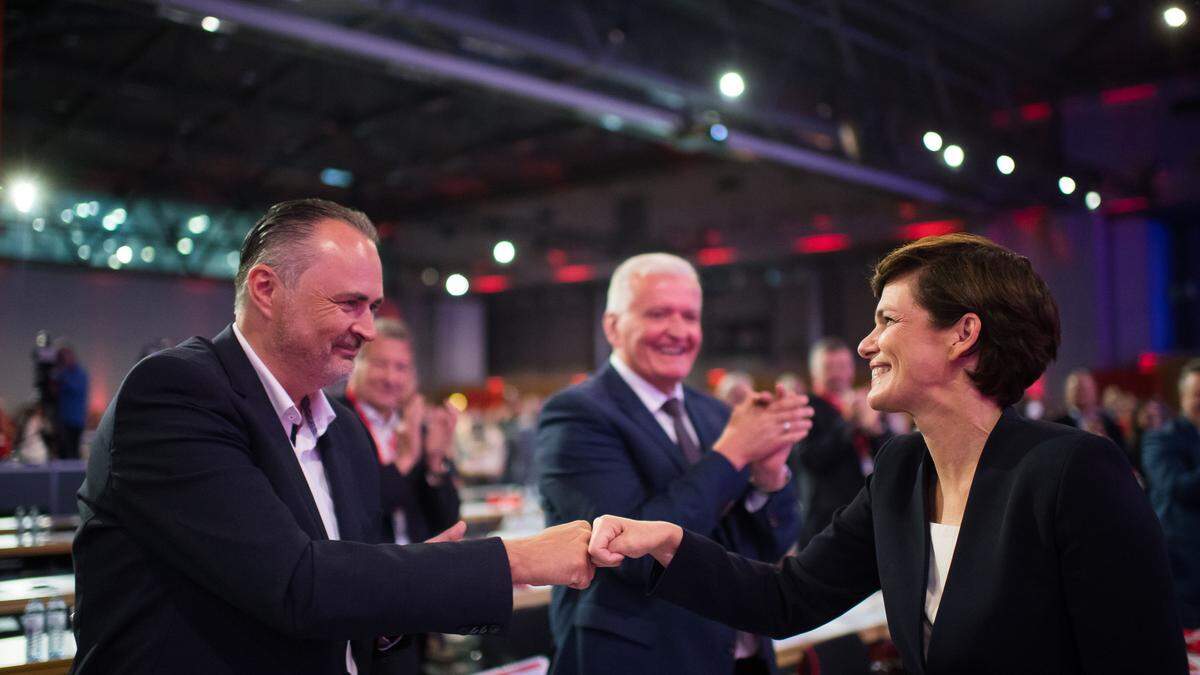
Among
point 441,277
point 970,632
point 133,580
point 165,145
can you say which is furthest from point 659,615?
point 441,277

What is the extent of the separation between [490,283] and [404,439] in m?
20.7

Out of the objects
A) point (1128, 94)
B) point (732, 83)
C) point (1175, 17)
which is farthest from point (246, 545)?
point (1128, 94)

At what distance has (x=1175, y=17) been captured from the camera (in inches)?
214

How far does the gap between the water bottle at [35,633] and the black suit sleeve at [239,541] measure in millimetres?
952

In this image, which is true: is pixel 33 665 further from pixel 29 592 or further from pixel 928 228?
pixel 928 228

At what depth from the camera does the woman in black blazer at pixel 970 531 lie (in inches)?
51.8

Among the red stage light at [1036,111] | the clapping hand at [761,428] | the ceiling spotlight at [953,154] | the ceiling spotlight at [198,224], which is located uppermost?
the red stage light at [1036,111]

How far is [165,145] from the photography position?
1466 centimetres

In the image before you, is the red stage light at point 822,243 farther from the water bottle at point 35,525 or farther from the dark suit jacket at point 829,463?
the water bottle at point 35,525

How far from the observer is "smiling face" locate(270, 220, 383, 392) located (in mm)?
1634

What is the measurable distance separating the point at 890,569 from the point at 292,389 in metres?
1.13

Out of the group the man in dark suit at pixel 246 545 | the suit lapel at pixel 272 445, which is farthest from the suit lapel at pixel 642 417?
the suit lapel at pixel 272 445

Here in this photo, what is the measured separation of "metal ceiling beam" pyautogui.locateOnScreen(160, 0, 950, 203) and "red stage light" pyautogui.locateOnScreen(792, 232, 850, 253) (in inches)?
245

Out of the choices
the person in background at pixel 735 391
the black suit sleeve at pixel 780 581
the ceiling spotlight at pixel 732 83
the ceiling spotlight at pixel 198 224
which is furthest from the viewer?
the ceiling spotlight at pixel 198 224
